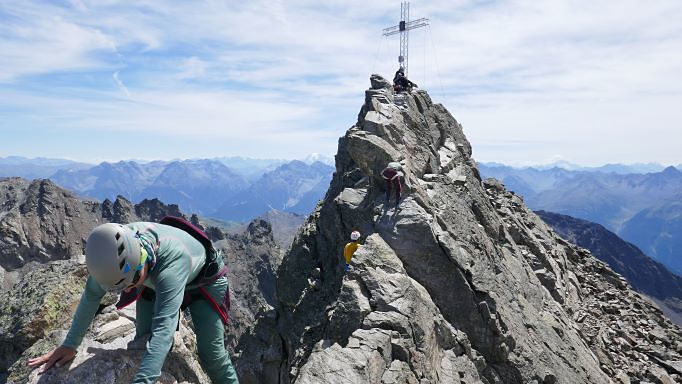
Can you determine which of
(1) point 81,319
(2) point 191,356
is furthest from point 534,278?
(1) point 81,319

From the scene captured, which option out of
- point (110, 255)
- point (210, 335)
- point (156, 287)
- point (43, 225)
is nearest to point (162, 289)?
point (156, 287)

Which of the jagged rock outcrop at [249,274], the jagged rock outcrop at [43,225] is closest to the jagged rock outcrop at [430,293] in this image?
the jagged rock outcrop at [249,274]

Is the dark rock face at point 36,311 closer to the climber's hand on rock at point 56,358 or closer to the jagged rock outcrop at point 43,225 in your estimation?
the climber's hand on rock at point 56,358

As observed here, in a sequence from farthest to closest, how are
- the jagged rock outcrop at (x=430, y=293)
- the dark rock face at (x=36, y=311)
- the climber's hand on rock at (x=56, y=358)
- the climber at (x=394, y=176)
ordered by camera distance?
1. the climber at (x=394, y=176)
2. the jagged rock outcrop at (x=430, y=293)
3. the dark rock face at (x=36, y=311)
4. the climber's hand on rock at (x=56, y=358)

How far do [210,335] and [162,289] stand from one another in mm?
2016

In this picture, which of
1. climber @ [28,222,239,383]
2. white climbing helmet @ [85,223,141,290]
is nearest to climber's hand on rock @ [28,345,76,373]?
climber @ [28,222,239,383]

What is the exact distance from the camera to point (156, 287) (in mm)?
8281

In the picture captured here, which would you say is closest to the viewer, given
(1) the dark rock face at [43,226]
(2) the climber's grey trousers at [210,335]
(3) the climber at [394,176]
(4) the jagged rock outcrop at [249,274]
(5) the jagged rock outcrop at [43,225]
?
(2) the climber's grey trousers at [210,335]

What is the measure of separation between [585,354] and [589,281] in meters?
23.6

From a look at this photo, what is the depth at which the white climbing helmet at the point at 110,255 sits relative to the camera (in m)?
7.67

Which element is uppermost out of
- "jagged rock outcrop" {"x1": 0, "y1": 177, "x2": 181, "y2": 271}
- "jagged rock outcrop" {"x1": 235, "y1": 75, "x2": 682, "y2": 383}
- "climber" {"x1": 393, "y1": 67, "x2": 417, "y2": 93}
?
"climber" {"x1": 393, "y1": 67, "x2": 417, "y2": 93}

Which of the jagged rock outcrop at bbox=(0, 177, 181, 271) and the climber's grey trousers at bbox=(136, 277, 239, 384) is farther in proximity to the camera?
the jagged rock outcrop at bbox=(0, 177, 181, 271)

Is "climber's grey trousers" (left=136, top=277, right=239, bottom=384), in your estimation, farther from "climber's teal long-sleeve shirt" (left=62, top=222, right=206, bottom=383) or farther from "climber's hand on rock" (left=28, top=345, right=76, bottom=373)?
"climber's hand on rock" (left=28, top=345, right=76, bottom=373)

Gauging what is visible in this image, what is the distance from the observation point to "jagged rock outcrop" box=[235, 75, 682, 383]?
727 inches
